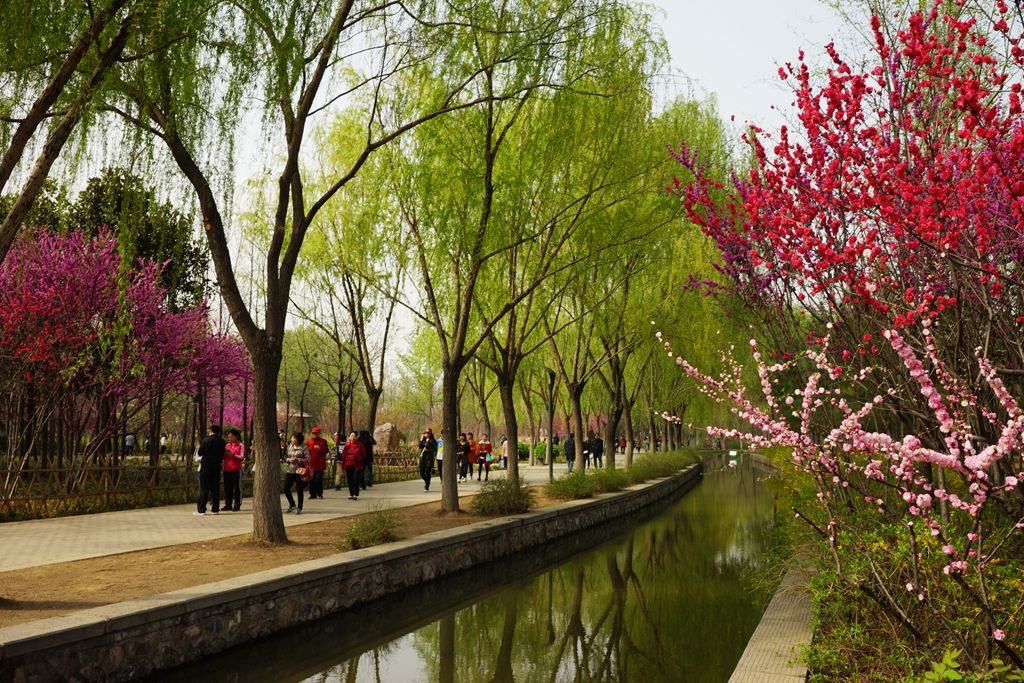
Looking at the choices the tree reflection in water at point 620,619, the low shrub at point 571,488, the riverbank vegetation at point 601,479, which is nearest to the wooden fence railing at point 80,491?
the low shrub at point 571,488

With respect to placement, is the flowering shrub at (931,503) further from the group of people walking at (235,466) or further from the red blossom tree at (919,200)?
the group of people walking at (235,466)

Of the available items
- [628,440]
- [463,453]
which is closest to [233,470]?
[463,453]

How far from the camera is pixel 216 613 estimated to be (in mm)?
7879

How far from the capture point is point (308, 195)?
73.5ft

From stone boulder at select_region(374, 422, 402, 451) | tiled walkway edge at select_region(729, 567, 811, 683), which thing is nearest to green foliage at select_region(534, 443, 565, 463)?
stone boulder at select_region(374, 422, 402, 451)

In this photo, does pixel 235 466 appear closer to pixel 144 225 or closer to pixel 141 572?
pixel 144 225

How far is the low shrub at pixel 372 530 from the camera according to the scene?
11.3 meters

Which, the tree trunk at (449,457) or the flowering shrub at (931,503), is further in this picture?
the tree trunk at (449,457)

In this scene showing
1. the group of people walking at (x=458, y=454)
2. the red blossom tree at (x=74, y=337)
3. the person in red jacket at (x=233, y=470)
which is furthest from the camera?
the group of people walking at (x=458, y=454)

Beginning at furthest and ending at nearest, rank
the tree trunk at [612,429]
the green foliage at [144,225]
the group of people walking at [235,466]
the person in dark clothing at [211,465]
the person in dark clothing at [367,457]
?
the tree trunk at [612,429] < the person in dark clothing at [367,457] < the group of people walking at [235,466] < the person in dark clothing at [211,465] < the green foliage at [144,225]

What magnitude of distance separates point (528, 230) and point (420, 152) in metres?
2.72

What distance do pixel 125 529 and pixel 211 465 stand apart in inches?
101

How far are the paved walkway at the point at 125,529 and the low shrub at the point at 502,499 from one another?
2312 millimetres

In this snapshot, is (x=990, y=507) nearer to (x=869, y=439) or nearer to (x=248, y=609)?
(x=869, y=439)
